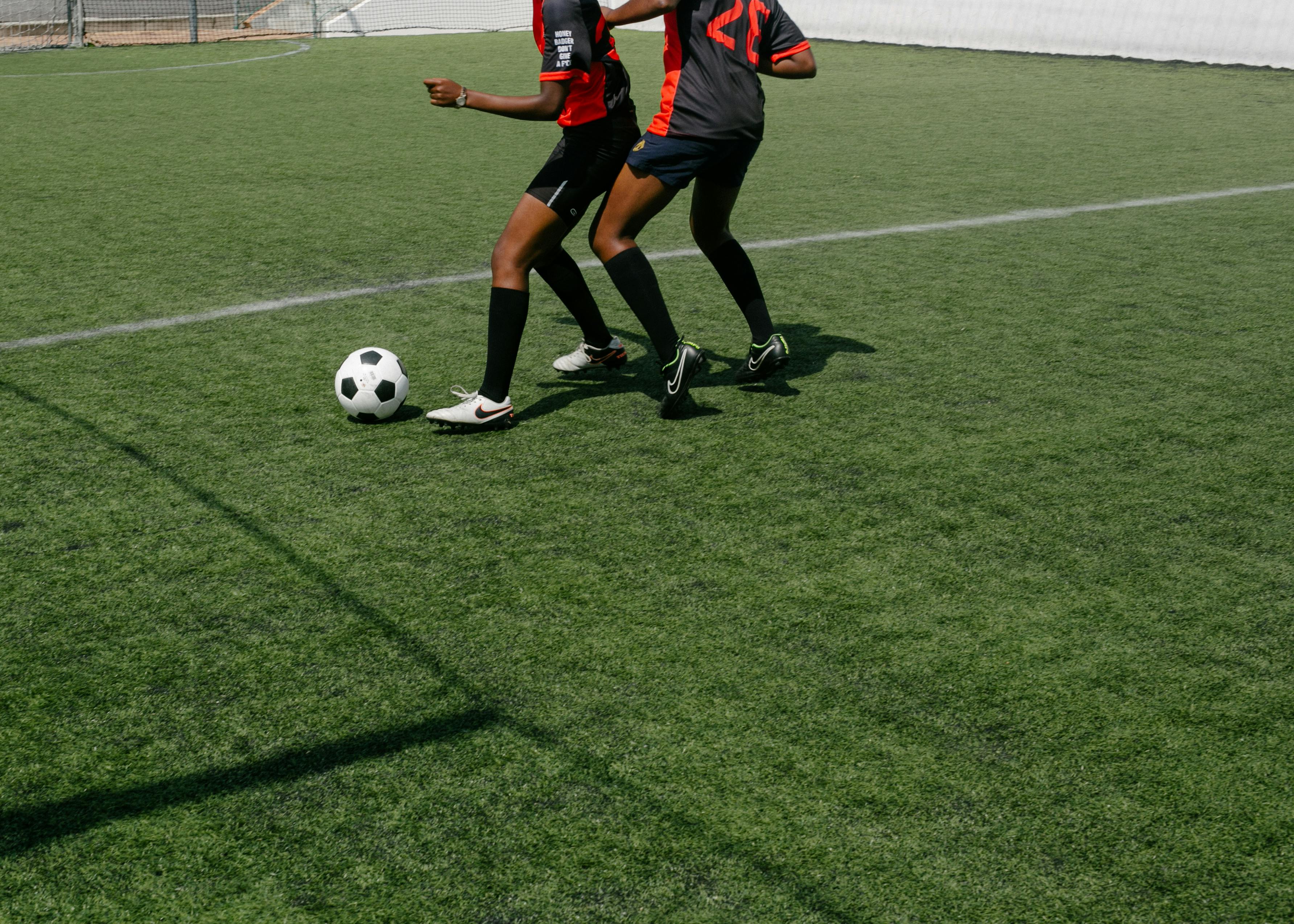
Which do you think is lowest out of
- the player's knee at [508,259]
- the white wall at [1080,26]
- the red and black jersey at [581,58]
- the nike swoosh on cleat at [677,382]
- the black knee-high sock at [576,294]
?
the nike swoosh on cleat at [677,382]

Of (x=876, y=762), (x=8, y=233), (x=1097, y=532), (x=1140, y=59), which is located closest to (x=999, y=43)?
(x=1140, y=59)

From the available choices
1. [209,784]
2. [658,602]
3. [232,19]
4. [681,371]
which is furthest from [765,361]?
[232,19]

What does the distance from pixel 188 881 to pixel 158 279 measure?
16.4ft

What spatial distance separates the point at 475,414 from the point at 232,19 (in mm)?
23784

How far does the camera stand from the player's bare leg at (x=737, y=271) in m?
4.91

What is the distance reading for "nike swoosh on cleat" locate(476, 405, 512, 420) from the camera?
451cm

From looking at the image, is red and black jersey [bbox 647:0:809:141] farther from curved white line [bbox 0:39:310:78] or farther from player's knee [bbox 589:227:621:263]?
curved white line [bbox 0:39:310:78]

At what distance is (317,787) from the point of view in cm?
248

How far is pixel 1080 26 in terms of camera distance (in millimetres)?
20656

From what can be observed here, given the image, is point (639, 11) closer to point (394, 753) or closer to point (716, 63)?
point (716, 63)

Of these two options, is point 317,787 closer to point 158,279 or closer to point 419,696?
point 419,696

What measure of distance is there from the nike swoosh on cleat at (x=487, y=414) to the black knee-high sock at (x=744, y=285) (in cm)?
115

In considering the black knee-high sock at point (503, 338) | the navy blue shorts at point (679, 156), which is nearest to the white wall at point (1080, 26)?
the navy blue shorts at point (679, 156)

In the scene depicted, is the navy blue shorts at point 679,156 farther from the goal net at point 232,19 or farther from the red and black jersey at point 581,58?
the goal net at point 232,19
